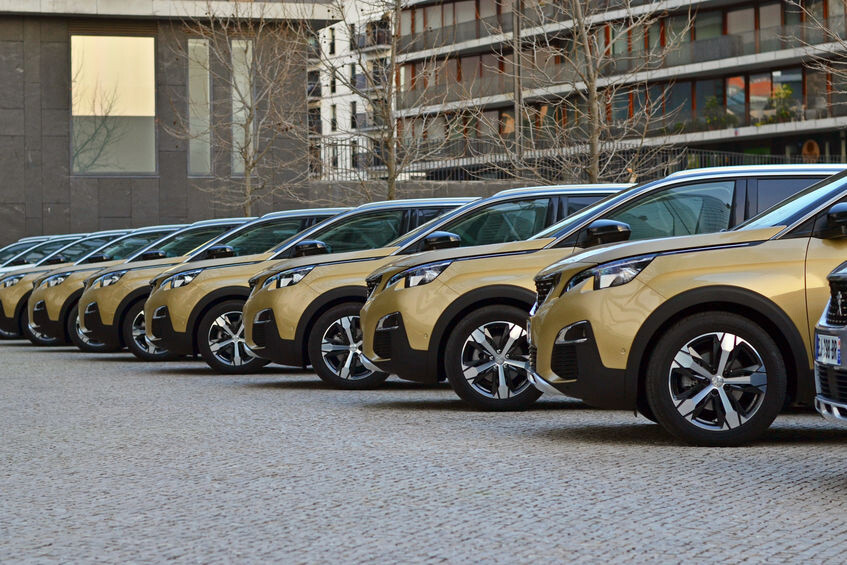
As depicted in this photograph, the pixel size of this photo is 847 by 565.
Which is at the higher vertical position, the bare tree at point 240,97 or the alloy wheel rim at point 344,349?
the bare tree at point 240,97

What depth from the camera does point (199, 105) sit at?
1545 inches

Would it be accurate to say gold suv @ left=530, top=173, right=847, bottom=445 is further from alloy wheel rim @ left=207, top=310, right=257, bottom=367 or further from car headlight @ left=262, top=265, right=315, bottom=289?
alloy wheel rim @ left=207, top=310, right=257, bottom=367

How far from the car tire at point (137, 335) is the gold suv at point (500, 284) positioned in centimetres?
724

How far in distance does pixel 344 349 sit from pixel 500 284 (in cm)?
279

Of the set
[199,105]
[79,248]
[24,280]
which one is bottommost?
[24,280]

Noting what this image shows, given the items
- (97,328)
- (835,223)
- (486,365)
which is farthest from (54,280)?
(835,223)

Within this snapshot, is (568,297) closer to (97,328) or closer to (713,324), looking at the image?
(713,324)

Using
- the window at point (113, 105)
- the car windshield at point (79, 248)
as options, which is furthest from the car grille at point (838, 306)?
the window at point (113, 105)

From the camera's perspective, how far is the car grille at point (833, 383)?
653 cm

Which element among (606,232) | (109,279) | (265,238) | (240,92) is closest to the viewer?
(606,232)

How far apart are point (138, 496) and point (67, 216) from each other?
33.2 meters

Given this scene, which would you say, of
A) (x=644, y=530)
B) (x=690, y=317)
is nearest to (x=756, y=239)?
(x=690, y=317)

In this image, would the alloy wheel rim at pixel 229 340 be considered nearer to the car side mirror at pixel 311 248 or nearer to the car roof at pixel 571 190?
the car side mirror at pixel 311 248

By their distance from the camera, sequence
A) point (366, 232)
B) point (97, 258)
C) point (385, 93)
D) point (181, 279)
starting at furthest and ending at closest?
point (385, 93)
point (97, 258)
point (181, 279)
point (366, 232)
